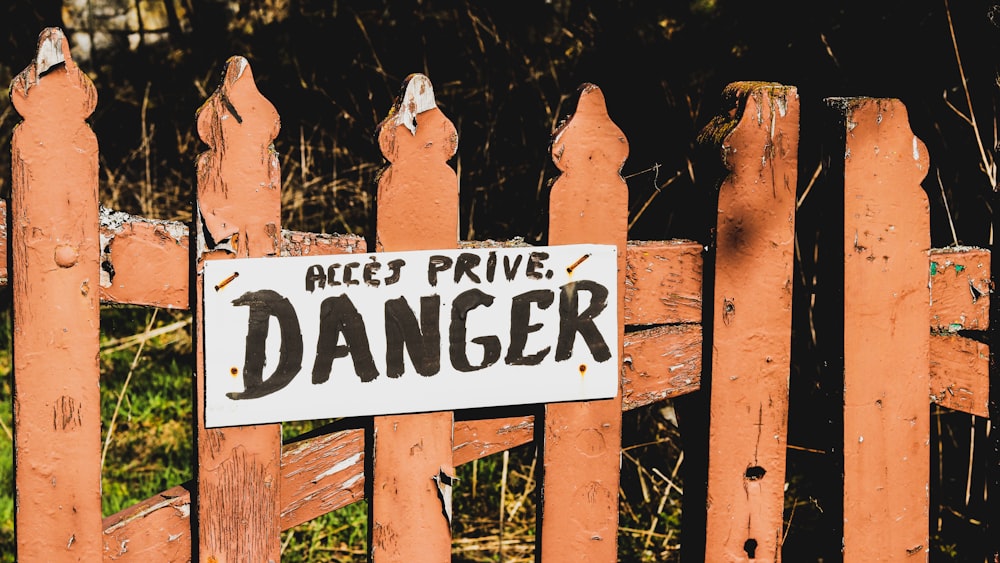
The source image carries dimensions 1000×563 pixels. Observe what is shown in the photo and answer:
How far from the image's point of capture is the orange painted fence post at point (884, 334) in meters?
1.72

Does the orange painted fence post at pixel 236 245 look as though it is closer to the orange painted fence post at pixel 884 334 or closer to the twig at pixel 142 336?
the orange painted fence post at pixel 884 334

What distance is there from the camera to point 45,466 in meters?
1.41

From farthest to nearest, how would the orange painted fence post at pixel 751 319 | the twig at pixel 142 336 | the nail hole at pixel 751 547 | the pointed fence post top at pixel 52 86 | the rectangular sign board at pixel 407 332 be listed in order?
the twig at pixel 142 336 < the nail hole at pixel 751 547 < the orange painted fence post at pixel 751 319 < the rectangular sign board at pixel 407 332 < the pointed fence post top at pixel 52 86

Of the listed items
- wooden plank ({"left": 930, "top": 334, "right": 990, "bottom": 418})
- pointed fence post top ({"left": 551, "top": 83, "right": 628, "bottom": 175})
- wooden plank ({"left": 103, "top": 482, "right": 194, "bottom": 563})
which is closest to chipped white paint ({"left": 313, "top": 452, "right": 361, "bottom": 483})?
wooden plank ({"left": 103, "top": 482, "right": 194, "bottom": 563})

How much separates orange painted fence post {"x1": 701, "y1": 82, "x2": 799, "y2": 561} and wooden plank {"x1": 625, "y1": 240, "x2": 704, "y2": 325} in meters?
0.04

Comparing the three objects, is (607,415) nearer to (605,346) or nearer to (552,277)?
(605,346)

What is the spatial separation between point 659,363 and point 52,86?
42.4 inches

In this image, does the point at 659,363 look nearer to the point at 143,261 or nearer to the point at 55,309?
the point at 143,261

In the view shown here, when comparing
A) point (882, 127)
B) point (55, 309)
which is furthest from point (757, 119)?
point (55, 309)

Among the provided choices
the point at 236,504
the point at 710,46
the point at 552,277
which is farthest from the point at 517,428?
the point at 710,46

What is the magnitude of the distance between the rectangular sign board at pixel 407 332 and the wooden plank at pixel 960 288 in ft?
2.26

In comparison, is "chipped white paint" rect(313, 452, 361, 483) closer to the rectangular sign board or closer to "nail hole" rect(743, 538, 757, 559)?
the rectangular sign board

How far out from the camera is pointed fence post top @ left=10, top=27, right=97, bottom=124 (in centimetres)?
134

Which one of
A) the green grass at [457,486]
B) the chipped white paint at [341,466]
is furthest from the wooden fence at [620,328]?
the green grass at [457,486]
